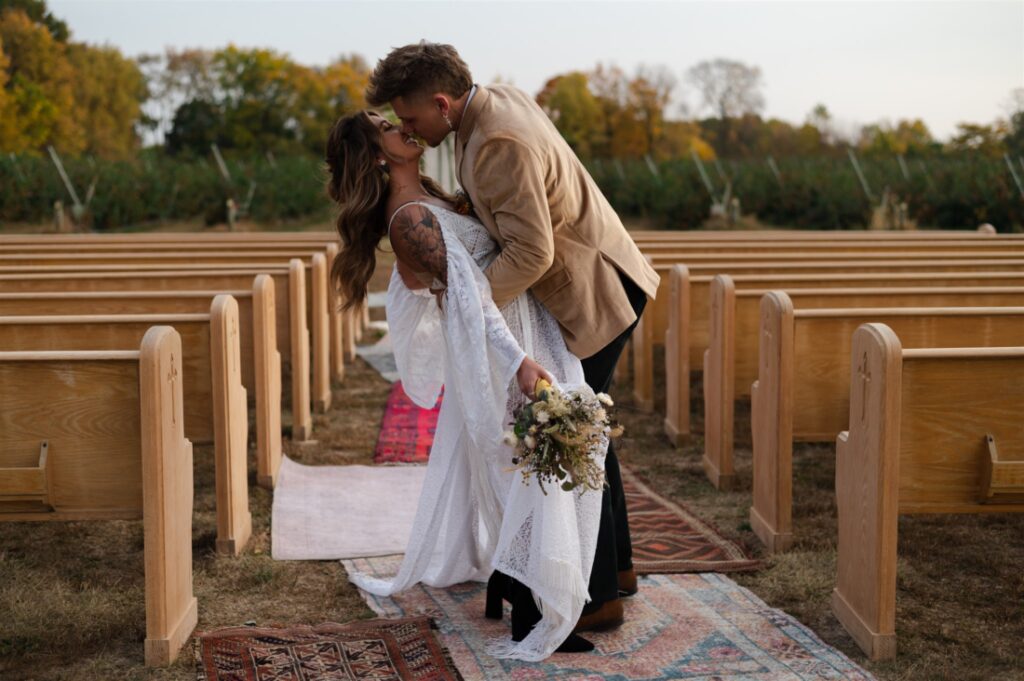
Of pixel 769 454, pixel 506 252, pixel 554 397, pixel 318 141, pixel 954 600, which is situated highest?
pixel 318 141

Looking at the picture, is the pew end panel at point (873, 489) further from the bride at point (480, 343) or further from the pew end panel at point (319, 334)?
the pew end panel at point (319, 334)

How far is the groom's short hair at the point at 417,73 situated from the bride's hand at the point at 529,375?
0.86m

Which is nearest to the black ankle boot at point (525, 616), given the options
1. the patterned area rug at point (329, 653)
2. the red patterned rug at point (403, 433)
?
the patterned area rug at point (329, 653)

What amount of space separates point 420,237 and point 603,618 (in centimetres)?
147

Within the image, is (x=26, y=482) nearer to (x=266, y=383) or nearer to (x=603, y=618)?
(x=603, y=618)

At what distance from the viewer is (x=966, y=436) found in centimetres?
385

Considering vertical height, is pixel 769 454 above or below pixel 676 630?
above

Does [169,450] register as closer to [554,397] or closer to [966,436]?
[554,397]

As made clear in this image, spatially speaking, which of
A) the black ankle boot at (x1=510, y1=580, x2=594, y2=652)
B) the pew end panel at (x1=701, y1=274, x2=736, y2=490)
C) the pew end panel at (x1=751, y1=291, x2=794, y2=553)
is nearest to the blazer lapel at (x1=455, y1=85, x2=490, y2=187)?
the black ankle boot at (x1=510, y1=580, x2=594, y2=652)

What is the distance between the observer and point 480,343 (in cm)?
362

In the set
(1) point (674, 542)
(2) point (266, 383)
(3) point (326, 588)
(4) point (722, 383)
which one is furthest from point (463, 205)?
(4) point (722, 383)

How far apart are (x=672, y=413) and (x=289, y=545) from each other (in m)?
2.89

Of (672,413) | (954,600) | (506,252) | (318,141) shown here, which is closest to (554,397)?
(506,252)

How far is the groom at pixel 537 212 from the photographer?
11.3 ft
